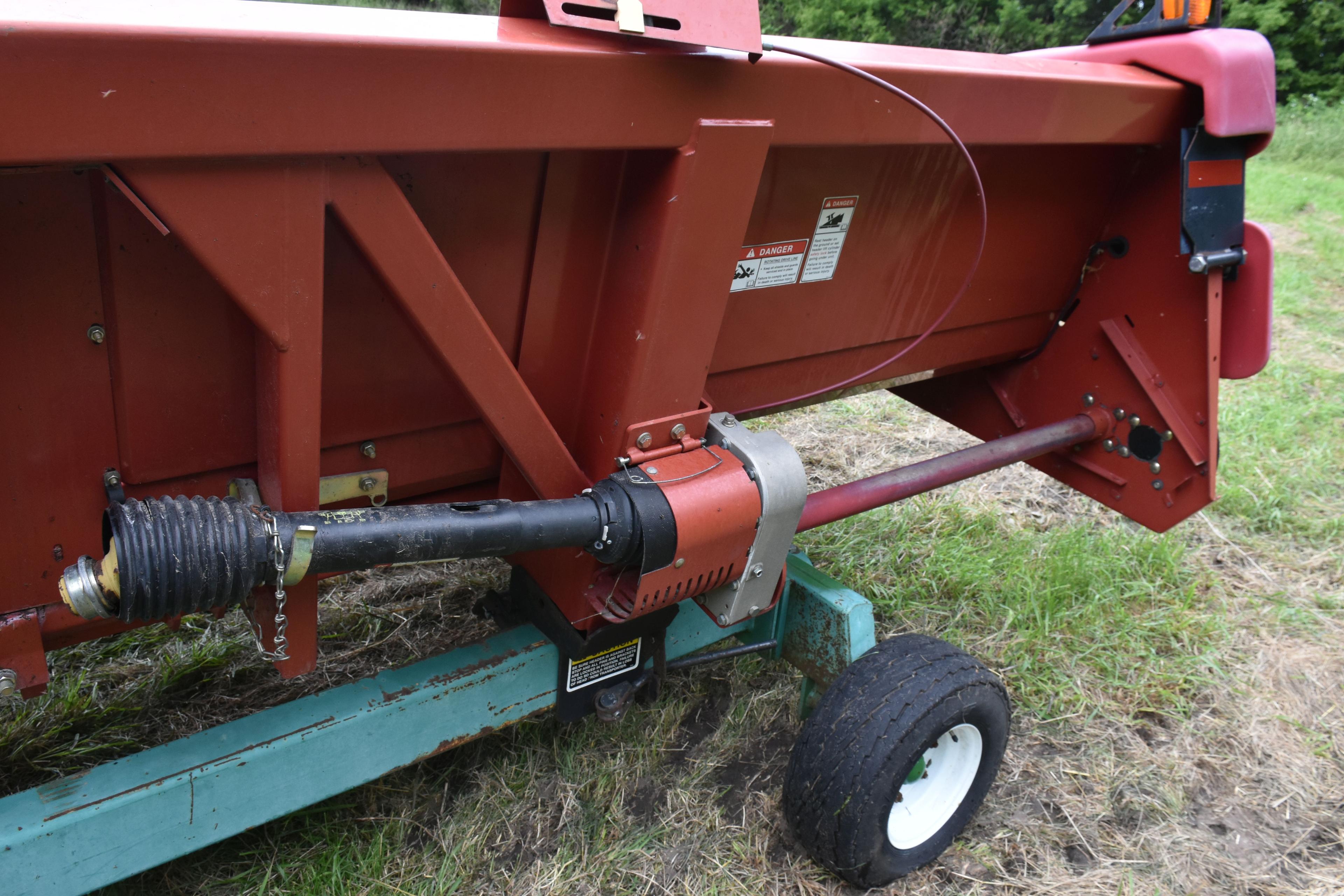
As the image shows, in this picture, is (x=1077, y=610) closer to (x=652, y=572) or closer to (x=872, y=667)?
(x=872, y=667)

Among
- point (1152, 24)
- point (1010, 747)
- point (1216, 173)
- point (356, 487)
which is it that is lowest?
point (1010, 747)

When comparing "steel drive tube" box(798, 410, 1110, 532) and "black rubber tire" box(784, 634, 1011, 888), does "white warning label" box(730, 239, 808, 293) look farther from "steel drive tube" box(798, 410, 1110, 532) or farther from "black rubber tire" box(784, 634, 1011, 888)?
"black rubber tire" box(784, 634, 1011, 888)

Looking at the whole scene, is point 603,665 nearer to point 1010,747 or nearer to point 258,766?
point 258,766

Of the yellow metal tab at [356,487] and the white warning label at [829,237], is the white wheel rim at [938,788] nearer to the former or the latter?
the white warning label at [829,237]

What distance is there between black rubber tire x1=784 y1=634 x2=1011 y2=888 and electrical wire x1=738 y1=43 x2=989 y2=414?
0.58m

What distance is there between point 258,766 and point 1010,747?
5.93 ft

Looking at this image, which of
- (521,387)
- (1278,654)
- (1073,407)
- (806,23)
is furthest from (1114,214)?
(806,23)

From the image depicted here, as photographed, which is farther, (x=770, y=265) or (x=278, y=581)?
(x=770, y=265)

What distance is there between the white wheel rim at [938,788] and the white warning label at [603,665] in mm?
626

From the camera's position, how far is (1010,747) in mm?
2326

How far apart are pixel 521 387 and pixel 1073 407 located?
1741mm

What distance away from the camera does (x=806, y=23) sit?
19.3 metres

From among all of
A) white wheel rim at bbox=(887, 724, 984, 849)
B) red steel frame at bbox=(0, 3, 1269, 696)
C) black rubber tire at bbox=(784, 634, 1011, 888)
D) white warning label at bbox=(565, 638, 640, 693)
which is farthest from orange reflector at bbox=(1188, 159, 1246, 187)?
white warning label at bbox=(565, 638, 640, 693)

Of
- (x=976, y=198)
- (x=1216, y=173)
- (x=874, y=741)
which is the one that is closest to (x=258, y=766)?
(x=874, y=741)
